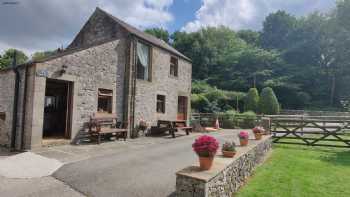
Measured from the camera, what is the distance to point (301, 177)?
5160mm

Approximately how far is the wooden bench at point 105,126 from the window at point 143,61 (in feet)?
9.64

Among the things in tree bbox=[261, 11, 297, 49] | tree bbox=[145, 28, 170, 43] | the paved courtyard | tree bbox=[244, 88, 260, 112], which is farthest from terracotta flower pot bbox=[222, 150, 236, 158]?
tree bbox=[261, 11, 297, 49]

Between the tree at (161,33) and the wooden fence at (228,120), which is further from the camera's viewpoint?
the tree at (161,33)

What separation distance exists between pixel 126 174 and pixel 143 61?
8.16 metres

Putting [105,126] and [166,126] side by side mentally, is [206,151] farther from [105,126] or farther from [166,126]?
[166,126]

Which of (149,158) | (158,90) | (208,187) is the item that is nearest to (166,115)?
(158,90)

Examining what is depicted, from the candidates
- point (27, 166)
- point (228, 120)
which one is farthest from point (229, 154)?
point (228, 120)

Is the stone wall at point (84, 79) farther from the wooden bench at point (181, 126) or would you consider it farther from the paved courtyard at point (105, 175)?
the wooden bench at point (181, 126)

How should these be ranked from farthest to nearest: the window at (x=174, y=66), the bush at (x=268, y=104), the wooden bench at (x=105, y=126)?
1. the bush at (x=268, y=104)
2. the window at (x=174, y=66)
3. the wooden bench at (x=105, y=126)

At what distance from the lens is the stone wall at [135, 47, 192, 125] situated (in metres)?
11.7

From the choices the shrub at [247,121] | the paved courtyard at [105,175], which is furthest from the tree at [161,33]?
the paved courtyard at [105,175]

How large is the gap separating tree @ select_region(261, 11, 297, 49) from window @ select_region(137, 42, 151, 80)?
39.3m

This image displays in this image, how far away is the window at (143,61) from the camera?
38.8 ft

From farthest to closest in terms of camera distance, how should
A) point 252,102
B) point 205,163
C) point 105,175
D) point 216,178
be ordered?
1. point 252,102
2. point 105,175
3. point 205,163
4. point 216,178
